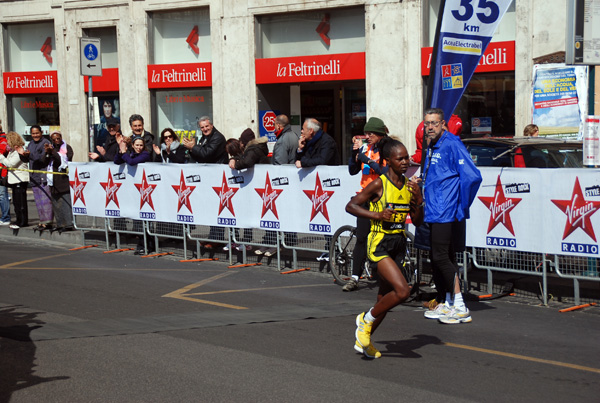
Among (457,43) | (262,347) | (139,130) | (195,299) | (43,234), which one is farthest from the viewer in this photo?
(43,234)

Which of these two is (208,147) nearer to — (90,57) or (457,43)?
(90,57)

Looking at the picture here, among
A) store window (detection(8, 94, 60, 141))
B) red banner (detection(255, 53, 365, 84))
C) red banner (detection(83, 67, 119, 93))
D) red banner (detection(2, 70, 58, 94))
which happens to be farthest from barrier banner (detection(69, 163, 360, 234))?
store window (detection(8, 94, 60, 141))

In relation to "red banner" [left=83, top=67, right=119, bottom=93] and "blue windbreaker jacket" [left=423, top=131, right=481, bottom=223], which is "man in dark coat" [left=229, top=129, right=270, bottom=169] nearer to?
"blue windbreaker jacket" [left=423, top=131, right=481, bottom=223]

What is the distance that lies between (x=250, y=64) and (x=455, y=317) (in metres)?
13.4

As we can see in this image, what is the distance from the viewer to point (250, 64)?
20.6 metres

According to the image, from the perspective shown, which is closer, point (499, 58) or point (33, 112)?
point (499, 58)

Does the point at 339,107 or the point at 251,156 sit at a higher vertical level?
the point at 339,107

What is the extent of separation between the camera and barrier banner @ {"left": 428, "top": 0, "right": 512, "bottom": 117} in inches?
376

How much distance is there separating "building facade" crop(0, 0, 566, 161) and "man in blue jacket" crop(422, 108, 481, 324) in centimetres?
901

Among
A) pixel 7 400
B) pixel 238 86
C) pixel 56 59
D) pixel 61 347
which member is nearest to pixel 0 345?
pixel 61 347

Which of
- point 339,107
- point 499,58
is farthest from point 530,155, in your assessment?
point 339,107

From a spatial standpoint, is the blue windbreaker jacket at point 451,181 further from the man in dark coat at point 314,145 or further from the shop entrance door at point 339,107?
the shop entrance door at point 339,107

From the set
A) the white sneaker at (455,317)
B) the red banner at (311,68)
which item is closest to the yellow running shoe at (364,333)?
the white sneaker at (455,317)

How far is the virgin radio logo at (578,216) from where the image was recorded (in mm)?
8797
